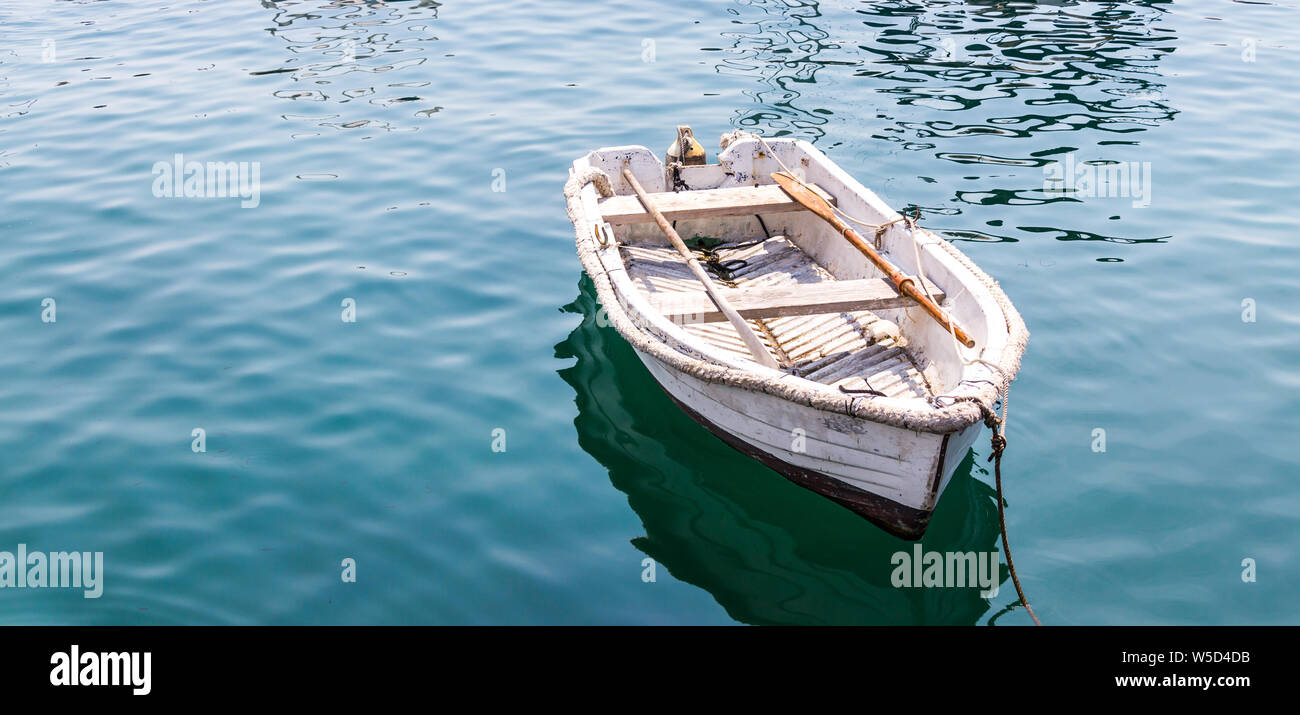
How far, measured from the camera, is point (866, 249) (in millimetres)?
7988

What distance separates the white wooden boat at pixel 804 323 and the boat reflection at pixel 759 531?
304 mm

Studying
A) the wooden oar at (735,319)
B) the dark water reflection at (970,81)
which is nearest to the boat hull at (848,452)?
the wooden oar at (735,319)

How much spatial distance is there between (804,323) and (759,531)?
2.35 m

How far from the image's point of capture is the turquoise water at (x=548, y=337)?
619 centimetres

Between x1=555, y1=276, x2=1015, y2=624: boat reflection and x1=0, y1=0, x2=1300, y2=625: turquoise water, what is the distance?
2cm

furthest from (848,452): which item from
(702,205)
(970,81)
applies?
(970,81)

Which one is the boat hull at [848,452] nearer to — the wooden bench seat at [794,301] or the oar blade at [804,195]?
the wooden bench seat at [794,301]

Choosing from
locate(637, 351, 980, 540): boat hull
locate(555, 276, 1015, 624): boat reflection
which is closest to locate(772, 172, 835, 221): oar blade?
locate(555, 276, 1015, 624): boat reflection

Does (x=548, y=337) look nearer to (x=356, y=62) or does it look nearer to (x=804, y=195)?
(x=804, y=195)

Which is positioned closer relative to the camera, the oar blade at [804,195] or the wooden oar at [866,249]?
the wooden oar at [866,249]

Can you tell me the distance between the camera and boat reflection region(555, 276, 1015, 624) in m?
5.97

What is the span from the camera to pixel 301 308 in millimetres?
9219
